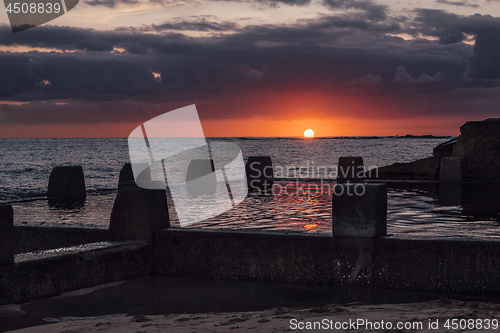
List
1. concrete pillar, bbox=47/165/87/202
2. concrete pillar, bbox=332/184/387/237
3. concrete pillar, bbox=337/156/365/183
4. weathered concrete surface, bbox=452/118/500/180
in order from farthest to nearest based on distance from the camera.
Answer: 1. weathered concrete surface, bbox=452/118/500/180
2. concrete pillar, bbox=337/156/365/183
3. concrete pillar, bbox=47/165/87/202
4. concrete pillar, bbox=332/184/387/237

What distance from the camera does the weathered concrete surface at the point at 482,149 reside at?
1881 centimetres

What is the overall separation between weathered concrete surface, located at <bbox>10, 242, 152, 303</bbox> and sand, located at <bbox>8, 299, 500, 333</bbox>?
0.77 m

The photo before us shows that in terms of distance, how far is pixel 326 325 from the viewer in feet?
13.0

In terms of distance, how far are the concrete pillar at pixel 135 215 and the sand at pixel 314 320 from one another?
6.53 feet

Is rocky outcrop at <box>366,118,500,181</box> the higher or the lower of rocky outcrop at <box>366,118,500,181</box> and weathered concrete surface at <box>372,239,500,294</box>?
the higher

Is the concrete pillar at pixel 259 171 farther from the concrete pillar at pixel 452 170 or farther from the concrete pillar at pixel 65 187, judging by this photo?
the concrete pillar at pixel 452 170

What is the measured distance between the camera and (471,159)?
19297 millimetres

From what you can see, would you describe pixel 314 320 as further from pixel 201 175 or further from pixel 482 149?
pixel 482 149

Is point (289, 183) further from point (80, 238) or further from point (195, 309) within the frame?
point (195, 309)

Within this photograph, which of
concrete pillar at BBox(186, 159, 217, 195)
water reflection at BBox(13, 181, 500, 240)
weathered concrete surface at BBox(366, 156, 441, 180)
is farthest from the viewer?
weathered concrete surface at BBox(366, 156, 441, 180)

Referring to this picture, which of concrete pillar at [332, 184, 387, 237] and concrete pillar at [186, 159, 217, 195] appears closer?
concrete pillar at [332, 184, 387, 237]

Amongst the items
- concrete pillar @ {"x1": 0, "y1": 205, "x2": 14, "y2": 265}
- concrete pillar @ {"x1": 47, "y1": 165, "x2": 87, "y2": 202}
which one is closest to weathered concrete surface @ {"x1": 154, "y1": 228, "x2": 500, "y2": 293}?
concrete pillar @ {"x1": 0, "y1": 205, "x2": 14, "y2": 265}

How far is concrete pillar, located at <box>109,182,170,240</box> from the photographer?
266 inches

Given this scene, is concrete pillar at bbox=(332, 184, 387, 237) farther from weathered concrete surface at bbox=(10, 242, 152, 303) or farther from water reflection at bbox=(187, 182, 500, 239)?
weathered concrete surface at bbox=(10, 242, 152, 303)
